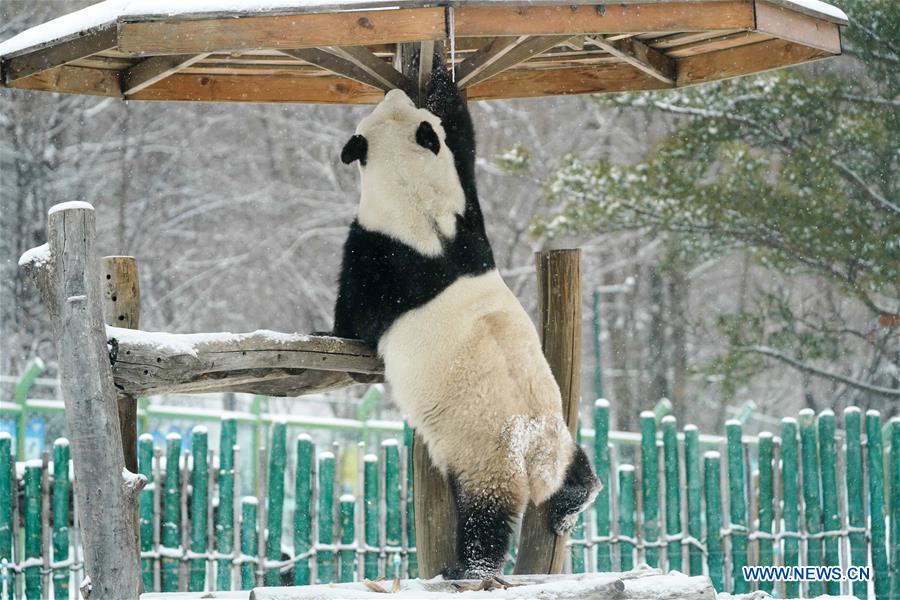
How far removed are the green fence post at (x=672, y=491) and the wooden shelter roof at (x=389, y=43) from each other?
79.9 inches

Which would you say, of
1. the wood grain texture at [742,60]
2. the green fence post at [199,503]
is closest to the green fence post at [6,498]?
the green fence post at [199,503]

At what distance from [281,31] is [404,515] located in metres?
3.23

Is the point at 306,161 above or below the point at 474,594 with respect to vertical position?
above

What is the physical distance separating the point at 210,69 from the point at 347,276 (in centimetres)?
171

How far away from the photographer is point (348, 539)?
18.9 ft

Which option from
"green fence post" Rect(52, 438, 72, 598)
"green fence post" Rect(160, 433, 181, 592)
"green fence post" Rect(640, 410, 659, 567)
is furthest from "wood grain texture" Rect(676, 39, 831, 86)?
"green fence post" Rect(52, 438, 72, 598)

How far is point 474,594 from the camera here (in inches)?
128

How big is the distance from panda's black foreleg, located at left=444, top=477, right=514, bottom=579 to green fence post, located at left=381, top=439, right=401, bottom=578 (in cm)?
201

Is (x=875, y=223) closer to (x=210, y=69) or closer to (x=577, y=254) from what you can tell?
(x=577, y=254)

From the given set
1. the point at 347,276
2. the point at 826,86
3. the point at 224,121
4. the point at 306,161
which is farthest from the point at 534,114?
the point at 347,276

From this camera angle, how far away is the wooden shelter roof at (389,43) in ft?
11.3

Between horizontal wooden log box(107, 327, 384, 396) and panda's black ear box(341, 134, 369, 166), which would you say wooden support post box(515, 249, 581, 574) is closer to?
horizontal wooden log box(107, 327, 384, 396)

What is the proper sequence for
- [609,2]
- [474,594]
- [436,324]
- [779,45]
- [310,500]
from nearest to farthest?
[474,594] → [609,2] → [436,324] → [779,45] → [310,500]

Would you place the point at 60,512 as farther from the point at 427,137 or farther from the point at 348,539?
the point at 427,137
